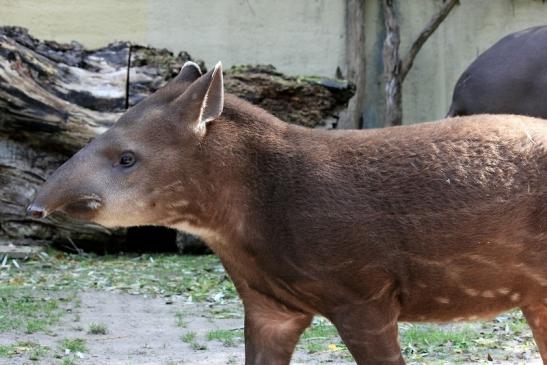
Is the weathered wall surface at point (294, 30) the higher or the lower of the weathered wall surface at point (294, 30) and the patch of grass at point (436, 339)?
the higher

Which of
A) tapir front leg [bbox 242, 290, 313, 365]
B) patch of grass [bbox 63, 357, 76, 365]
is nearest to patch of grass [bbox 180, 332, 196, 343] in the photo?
patch of grass [bbox 63, 357, 76, 365]

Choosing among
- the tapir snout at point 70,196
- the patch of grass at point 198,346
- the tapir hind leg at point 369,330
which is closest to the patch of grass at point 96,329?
the patch of grass at point 198,346

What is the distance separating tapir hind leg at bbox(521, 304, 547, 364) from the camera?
16.2 ft

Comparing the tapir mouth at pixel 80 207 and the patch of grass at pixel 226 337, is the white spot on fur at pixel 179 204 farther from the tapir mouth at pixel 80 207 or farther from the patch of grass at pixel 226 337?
the patch of grass at pixel 226 337

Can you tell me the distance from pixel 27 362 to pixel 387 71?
7.93 metres

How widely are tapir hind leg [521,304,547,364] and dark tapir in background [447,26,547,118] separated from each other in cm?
484

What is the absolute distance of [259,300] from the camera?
4.80 m

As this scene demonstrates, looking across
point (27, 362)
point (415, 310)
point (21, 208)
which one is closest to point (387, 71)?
point (21, 208)

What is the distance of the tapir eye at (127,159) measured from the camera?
4.66 meters

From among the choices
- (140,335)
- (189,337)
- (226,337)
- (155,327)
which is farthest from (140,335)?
(226,337)

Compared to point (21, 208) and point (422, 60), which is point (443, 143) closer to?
point (21, 208)

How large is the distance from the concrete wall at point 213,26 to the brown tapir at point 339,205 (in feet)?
28.2

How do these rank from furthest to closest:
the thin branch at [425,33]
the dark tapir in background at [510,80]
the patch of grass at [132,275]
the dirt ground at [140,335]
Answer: the thin branch at [425,33]
the dark tapir in background at [510,80]
the patch of grass at [132,275]
the dirt ground at [140,335]

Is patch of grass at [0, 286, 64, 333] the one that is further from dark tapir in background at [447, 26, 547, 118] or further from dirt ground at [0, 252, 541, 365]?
dark tapir in background at [447, 26, 547, 118]
